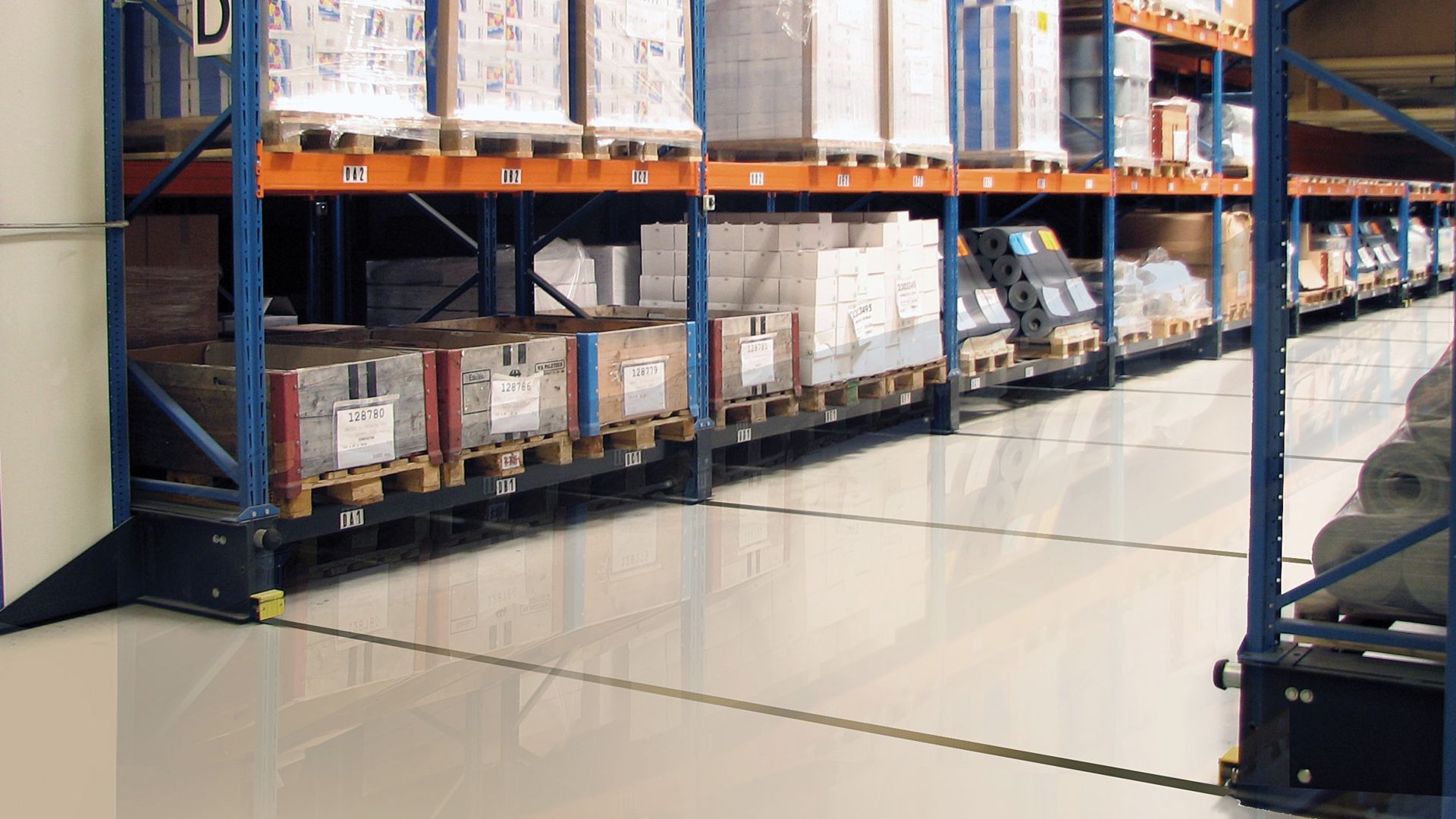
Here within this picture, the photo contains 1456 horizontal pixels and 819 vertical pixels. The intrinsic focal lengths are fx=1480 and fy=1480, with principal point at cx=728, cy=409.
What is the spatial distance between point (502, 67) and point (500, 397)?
53.5 inches

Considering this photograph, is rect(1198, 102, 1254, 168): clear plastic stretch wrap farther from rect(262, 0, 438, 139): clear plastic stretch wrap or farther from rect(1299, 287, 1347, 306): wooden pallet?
rect(262, 0, 438, 139): clear plastic stretch wrap

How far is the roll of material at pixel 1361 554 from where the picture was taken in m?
3.56

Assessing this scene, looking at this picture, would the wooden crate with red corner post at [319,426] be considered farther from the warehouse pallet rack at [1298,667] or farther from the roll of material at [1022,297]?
the roll of material at [1022,297]

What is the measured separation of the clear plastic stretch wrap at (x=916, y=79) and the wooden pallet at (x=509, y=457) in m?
3.27

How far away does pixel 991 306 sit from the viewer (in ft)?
34.9

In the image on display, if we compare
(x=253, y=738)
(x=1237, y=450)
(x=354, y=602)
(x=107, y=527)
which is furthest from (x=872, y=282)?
(x=253, y=738)

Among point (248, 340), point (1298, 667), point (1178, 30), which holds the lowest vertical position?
point (1298, 667)

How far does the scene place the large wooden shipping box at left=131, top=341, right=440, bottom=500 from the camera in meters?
5.24

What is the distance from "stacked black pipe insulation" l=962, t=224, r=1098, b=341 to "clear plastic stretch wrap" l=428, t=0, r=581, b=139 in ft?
17.4

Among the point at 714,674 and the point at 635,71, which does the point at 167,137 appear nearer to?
the point at 635,71

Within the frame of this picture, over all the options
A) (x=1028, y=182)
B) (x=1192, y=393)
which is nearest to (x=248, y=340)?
(x=1028, y=182)

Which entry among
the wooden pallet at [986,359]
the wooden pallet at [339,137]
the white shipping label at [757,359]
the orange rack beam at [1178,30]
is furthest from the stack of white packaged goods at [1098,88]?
the wooden pallet at [339,137]

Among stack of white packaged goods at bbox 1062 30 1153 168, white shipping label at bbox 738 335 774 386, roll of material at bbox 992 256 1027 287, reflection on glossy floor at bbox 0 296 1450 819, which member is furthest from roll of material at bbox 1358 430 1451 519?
stack of white packaged goods at bbox 1062 30 1153 168

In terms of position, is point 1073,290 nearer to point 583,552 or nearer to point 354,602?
point 583,552
